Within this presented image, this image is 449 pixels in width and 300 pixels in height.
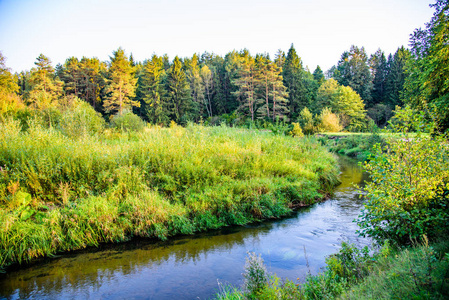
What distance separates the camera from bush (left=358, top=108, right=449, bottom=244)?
4352 mm

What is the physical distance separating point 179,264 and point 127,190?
2.86 metres

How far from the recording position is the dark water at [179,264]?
4.86m

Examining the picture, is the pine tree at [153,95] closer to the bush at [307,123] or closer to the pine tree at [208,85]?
the pine tree at [208,85]

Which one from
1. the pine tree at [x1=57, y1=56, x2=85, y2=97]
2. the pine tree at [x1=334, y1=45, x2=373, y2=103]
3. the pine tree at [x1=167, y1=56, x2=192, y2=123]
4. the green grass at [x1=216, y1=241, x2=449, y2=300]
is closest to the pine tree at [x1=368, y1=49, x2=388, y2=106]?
the pine tree at [x1=334, y1=45, x2=373, y2=103]

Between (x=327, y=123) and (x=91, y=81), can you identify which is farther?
(x=91, y=81)

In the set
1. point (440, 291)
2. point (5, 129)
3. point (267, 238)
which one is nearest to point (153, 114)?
point (5, 129)

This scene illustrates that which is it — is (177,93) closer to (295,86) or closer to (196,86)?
(196,86)

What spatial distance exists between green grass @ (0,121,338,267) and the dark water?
448 mm

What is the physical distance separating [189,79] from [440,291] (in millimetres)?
60661

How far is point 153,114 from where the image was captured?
49.1 m

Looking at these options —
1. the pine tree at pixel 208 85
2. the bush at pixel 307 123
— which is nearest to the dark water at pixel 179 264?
the bush at pixel 307 123

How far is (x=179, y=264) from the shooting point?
5.80 metres

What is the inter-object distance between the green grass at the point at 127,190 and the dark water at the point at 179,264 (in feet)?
1.47

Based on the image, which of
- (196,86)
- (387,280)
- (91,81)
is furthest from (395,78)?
(387,280)
